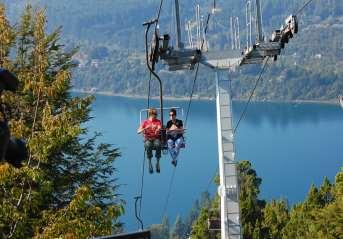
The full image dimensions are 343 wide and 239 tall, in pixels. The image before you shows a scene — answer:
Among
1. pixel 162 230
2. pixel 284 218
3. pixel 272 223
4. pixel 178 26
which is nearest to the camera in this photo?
pixel 178 26

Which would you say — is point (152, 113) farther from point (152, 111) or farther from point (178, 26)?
point (178, 26)

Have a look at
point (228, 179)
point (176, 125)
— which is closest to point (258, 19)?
point (176, 125)

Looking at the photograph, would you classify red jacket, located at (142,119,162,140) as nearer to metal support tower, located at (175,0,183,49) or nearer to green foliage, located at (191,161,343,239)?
metal support tower, located at (175,0,183,49)

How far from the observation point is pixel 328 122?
137000 millimetres

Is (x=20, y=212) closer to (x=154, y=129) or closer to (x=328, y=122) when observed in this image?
(x=154, y=129)

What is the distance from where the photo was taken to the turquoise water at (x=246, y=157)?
81.8 metres

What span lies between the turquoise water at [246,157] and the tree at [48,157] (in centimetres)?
4685

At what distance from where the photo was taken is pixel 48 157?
8.09m

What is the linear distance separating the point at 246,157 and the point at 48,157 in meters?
89.8

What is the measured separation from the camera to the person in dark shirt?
943 cm

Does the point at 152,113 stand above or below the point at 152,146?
above

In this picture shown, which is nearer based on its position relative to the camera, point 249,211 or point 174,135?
point 174,135

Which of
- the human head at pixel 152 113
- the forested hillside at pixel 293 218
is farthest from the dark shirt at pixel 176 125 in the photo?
the forested hillside at pixel 293 218

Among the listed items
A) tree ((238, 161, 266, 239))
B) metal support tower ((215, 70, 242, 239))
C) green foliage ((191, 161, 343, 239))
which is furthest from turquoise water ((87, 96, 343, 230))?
metal support tower ((215, 70, 242, 239))
